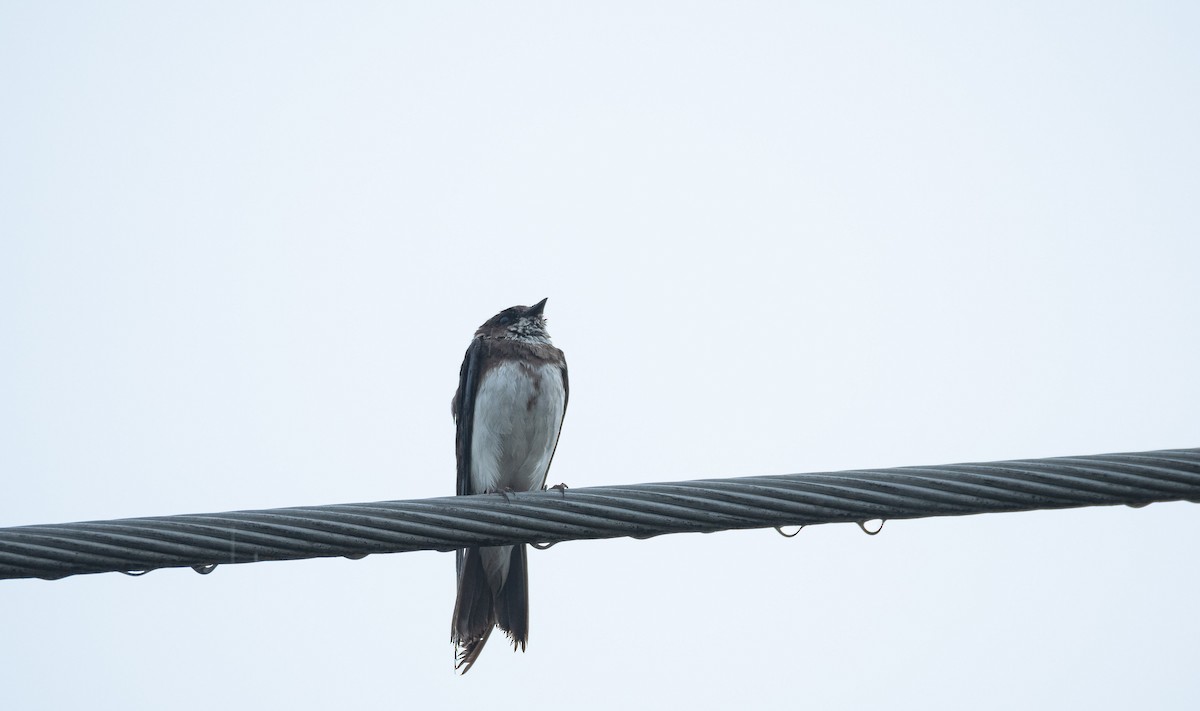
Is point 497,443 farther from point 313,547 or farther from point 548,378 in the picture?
point 313,547

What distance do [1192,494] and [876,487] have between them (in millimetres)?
853

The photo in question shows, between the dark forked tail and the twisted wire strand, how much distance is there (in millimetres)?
2071

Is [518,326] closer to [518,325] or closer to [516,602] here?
[518,325]

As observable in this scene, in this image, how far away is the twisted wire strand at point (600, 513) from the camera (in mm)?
3115

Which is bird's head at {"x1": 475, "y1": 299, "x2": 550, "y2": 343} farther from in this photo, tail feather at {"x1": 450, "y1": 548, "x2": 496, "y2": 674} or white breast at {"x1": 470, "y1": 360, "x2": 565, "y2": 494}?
tail feather at {"x1": 450, "y1": 548, "x2": 496, "y2": 674}

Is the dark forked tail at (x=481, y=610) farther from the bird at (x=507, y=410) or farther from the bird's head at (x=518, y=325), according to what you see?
the bird's head at (x=518, y=325)

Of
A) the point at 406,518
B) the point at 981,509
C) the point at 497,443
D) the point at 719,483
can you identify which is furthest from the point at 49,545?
the point at 497,443

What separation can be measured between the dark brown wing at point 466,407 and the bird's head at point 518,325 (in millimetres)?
217

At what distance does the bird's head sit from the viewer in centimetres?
712

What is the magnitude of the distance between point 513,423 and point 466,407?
0.39 metres

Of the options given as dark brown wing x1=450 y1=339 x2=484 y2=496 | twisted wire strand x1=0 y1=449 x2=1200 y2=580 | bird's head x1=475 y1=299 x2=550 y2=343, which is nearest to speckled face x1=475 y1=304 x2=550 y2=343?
bird's head x1=475 y1=299 x2=550 y2=343

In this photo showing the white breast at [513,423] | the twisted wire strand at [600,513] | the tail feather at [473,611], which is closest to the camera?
the twisted wire strand at [600,513]

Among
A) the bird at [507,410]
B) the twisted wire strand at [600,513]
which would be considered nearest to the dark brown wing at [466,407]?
the bird at [507,410]

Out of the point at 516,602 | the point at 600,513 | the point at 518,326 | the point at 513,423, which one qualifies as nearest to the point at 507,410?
the point at 513,423
